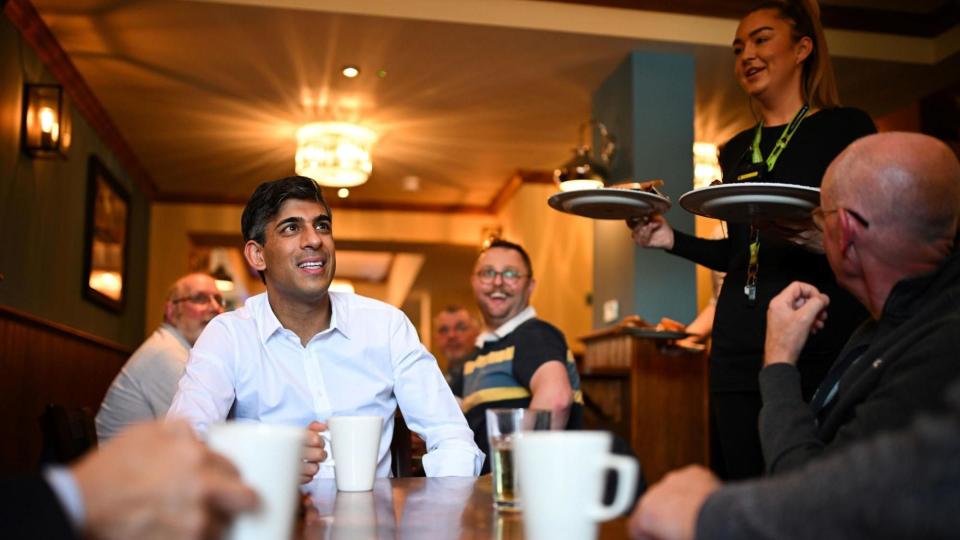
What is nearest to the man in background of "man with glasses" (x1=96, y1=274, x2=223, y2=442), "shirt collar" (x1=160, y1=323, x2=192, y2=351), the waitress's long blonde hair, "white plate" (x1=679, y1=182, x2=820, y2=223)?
"shirt collar" (x1=160, y1=323, x2=192, y2=351)

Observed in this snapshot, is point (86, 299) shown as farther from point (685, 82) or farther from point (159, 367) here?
point (685, 82)

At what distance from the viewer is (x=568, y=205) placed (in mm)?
2418

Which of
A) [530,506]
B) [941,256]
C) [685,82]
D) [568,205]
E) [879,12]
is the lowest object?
[530,506]

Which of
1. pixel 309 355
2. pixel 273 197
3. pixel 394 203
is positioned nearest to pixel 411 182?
pixel 394 203

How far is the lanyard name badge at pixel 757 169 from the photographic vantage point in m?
2.12

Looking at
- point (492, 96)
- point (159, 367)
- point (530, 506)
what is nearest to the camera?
point (530, 506)

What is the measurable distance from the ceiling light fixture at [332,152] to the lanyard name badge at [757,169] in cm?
400

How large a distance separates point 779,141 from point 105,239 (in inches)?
207

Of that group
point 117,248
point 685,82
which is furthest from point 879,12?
point 117,248

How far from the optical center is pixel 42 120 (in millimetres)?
4648

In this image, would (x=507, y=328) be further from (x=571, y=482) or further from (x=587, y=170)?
(x=587, y=170)

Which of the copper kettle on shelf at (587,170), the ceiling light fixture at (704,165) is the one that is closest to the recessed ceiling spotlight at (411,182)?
the ceiling light fixture at (704,165)

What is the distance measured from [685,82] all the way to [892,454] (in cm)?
452

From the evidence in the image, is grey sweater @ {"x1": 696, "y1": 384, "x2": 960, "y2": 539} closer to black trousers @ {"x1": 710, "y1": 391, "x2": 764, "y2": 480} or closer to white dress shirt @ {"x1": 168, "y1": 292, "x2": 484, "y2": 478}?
white dress shirt @ {"x1": 168, "y1": 292, "x2": 484, "y2": 478}
